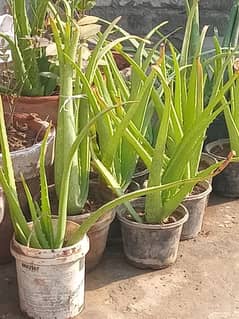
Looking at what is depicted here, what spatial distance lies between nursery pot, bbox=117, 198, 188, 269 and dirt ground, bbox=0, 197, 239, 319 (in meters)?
0.04

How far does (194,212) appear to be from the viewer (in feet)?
9.52

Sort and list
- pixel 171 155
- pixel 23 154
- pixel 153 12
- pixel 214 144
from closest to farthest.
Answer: pixel 23 154 → pixel 171 155 → pixel 214 144 → pixel 153 12

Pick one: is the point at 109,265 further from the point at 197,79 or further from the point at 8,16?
the point at 8,16

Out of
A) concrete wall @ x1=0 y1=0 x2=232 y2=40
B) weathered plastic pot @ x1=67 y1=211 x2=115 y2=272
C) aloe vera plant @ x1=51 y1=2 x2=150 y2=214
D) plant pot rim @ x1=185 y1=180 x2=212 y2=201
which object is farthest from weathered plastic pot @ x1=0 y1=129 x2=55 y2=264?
concrete wall @ x1=0 y1=0 x2=232 y2=40

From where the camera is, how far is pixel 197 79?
259 centimetres

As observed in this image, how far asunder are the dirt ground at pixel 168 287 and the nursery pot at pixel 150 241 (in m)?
0.04

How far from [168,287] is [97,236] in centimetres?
31

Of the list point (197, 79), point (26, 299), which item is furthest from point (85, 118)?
point (26, 299)

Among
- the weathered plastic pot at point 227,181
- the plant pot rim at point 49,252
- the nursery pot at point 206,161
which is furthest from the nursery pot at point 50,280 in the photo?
the weathered plastic pot at point 227,181

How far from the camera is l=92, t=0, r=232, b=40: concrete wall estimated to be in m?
4.17

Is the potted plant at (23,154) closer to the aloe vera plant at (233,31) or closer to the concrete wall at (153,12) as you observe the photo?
the aloe vera plant at (233,31)

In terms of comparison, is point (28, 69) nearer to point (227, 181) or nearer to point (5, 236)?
point (5, 236)

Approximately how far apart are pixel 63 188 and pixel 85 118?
42 centimetres

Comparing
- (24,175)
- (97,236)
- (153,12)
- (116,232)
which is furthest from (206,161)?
(153,12)
